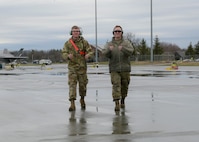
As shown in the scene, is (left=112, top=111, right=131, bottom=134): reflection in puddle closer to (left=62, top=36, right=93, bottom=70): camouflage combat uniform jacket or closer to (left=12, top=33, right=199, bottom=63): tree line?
(left=62, top=36, right=93, bottom=70): camouflage combat uniform jacket

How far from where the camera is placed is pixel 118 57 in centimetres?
1058

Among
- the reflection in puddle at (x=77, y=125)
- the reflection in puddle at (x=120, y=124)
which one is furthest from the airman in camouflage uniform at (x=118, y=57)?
the reflection in puddle at (x=77, y=125)

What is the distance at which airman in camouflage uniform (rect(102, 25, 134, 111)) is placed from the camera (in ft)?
34.3

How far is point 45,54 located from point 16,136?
567 feet

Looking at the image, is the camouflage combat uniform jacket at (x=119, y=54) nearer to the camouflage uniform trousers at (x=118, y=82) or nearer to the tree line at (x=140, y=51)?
the camouflage uniform trousers at (x=118, y=82)

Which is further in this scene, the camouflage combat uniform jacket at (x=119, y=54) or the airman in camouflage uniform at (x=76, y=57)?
the airman in camouflage uniform at (x=76, y=57)

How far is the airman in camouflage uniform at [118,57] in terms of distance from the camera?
34.3ft

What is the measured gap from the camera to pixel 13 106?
11.3 m

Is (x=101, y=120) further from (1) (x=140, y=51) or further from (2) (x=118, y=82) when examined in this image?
(1) (x=140, y=51)

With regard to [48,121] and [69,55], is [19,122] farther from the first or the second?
[69,55]

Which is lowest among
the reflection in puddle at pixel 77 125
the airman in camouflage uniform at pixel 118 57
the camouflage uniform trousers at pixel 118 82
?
the reflection in puddle at pixel 77 125

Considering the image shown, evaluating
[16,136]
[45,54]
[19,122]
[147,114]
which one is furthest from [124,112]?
[45,54]

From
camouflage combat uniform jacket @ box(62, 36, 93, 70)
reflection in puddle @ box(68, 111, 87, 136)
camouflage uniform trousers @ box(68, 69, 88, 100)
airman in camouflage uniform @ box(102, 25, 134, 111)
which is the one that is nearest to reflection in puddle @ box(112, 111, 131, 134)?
reflection in puddle @ box(68, 111, 87, 136)

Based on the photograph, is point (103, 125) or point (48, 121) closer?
point (103, 125)
